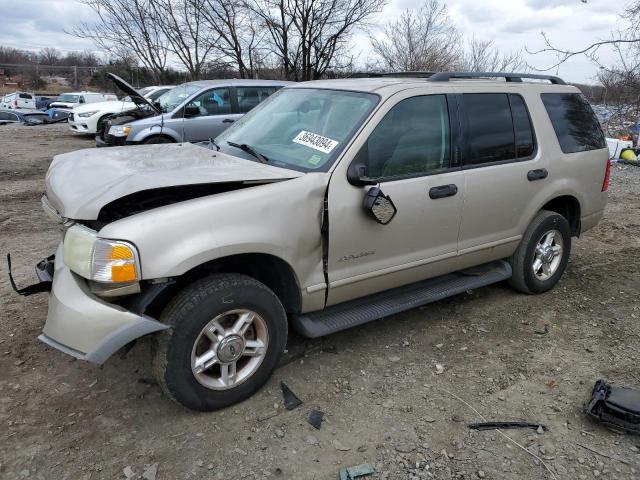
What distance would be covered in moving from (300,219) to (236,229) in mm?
421

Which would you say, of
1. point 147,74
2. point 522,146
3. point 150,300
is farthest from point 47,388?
point 147,74

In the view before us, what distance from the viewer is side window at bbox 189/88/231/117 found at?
380 inches

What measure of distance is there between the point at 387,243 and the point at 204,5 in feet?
64.7

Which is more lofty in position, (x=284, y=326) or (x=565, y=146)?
(x=565, y=146)

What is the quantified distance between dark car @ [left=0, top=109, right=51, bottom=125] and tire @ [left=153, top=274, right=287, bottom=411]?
23.8m

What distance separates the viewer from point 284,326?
3.13 meters

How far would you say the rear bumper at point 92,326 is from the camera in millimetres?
2562

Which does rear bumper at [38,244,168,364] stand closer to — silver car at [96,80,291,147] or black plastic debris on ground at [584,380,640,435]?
black plastic debris on ground at [584,380,640,435]

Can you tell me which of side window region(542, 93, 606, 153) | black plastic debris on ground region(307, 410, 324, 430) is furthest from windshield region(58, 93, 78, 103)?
black plastic debris on ground region(307, 410, 324, 430)

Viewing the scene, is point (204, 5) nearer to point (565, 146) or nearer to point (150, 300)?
point (565, 146)

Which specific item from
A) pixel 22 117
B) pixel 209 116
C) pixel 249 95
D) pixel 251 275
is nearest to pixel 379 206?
pixel 251 275

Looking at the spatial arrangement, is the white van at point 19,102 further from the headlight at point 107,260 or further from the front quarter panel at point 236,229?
the front quarter panel at point 236,229

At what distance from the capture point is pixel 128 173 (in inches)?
116

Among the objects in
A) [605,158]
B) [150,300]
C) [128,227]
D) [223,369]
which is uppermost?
[605,158]
